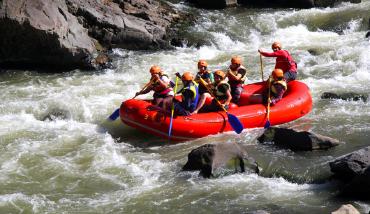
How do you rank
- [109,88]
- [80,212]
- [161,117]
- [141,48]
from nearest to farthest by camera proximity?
[80,212] < [161,117] < [109,88] < [141,48]

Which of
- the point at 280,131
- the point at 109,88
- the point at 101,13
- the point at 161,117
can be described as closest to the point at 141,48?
the point at 101,13

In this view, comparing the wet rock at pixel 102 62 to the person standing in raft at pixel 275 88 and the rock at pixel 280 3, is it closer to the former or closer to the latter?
the person standing in raft at pixel 275 88

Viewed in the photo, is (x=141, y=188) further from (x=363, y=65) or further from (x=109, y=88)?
(x=363, y=65)

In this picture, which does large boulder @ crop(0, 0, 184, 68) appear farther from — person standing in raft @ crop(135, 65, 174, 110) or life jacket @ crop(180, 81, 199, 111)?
life jacket @ crop(180, 81, 199, 111)

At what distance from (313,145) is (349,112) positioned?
1977mm

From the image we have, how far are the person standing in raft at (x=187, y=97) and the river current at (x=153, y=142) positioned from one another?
563 mm

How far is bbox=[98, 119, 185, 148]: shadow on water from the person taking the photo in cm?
956

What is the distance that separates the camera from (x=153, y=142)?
9.61 m

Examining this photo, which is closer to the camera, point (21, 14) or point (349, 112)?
point (349, 112)

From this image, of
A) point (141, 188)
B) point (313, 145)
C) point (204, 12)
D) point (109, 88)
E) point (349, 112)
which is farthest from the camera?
point (204, 12)

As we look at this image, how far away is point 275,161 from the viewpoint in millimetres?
8266

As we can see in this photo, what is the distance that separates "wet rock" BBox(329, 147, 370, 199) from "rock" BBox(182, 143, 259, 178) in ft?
3.76

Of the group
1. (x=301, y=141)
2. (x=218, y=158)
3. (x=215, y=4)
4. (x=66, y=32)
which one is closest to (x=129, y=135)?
(x=218, y=158)

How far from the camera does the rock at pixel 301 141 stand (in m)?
8.51
